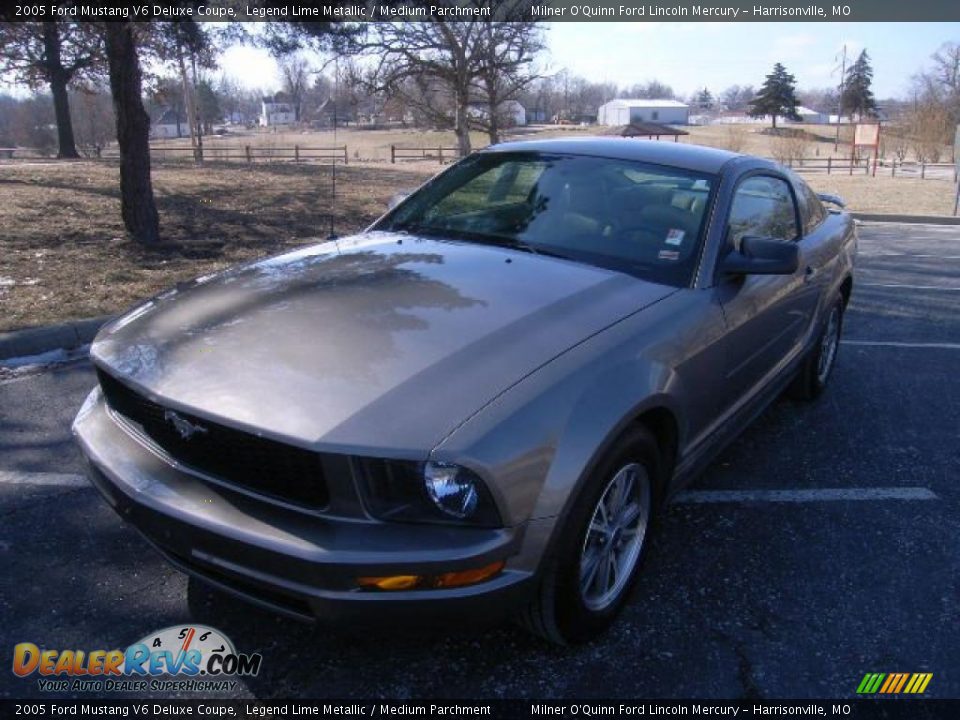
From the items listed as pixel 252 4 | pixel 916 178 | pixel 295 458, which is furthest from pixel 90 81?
pixel 295 458

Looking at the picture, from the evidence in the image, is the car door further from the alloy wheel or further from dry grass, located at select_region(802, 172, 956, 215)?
dry grass, located at select_region(802, 172, 956, 215)

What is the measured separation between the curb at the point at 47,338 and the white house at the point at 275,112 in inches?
2765

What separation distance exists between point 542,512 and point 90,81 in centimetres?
3421

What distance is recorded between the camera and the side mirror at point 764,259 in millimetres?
3121

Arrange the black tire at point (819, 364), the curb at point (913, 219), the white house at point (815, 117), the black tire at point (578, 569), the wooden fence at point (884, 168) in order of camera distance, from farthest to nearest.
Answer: the white house at point (815, 117) < the wooden fence at point (884, 168) < the curb at point (913, 219) < the black tire at point (819, 364) < the black tire at point (578, 569)

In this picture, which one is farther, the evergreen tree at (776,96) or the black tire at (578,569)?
the evergreen tree at (776,96)

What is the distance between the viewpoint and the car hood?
6.79 feet

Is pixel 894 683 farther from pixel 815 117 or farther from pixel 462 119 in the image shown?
pixel 815 117

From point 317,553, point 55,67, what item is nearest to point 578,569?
point 317,553

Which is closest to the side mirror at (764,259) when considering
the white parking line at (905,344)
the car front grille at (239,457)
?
the car front grille at (239,457)

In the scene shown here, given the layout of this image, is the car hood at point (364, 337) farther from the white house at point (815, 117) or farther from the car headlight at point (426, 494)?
the white house at point (815, 117)

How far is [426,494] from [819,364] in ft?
12.0

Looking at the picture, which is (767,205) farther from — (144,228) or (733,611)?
(144,228)

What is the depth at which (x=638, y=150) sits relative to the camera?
12.7 ft
